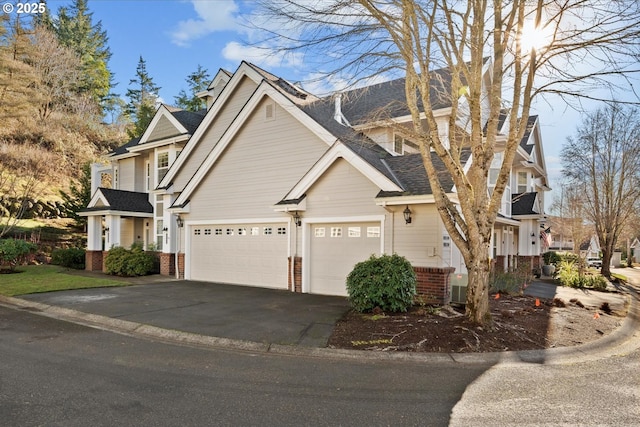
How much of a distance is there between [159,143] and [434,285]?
1547cm

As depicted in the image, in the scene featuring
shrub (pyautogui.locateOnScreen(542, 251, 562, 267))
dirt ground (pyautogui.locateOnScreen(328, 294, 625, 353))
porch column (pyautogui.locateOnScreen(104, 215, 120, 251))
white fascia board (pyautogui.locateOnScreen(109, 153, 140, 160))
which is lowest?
shrub (pyautogui.locateOnScreen(542, 251, 562, 267))

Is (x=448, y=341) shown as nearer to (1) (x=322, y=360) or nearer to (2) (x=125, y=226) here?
(1) (x=322, y=360)

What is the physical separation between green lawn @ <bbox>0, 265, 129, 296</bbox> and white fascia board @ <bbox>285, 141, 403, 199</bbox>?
7521mm

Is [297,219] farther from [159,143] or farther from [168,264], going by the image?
[159,143]

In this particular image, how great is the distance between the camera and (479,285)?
7531mm

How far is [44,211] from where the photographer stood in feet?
94.0

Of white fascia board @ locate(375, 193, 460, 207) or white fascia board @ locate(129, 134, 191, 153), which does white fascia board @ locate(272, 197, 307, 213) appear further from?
white fascia board @ locate(129, 134, 191, 153)

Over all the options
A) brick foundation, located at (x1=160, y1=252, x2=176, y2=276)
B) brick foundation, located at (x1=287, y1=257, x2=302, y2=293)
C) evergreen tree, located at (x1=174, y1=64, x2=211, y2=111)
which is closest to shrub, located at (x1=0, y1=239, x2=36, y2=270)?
brick foundation, located at (x1=160, y1=252, x2=176, y2=276)

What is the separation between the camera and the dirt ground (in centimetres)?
668

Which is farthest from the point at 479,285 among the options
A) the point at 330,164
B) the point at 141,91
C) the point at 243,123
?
the point at 141,91

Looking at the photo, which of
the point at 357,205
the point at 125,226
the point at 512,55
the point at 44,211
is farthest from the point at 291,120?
the point at 44,211

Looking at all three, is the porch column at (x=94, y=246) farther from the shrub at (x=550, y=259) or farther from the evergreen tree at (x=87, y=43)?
the shrub at (x=550, y=259)

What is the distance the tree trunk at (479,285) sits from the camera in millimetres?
7492

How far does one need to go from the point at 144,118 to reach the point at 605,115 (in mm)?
35285
